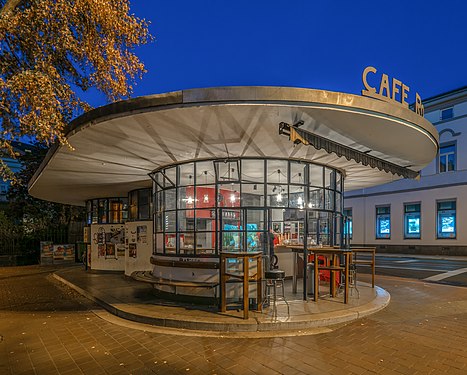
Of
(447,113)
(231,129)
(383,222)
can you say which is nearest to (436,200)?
(383,222)

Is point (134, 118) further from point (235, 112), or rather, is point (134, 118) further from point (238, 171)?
point (238, 171)

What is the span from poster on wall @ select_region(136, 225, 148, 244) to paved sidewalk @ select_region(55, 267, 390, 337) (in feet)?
11.5

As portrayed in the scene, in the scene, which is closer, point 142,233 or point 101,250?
point 142,233

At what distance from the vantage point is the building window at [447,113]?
920 inches

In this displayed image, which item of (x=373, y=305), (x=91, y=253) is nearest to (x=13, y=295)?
(x=91, y=253)

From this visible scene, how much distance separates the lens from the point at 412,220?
2491 centimetres

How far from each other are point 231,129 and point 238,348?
3.69m

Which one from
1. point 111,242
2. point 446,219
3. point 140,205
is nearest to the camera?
point 140,205

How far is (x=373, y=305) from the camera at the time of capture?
7211 mm

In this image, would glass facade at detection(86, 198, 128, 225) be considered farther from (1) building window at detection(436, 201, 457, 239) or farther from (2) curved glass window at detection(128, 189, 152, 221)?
(1) building window at detection(436, 201, 457, 239)

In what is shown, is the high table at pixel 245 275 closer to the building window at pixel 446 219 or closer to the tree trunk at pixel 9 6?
the tree trunk at pixel 9 6

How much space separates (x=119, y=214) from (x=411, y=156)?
11.8 meters

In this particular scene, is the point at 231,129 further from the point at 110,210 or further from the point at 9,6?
the point at 110,210

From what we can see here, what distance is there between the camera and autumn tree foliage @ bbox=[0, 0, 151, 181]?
566 centimetres
